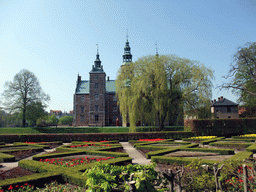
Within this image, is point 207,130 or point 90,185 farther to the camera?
point 207,130

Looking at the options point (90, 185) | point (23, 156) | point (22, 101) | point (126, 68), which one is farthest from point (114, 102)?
point (90, 185)

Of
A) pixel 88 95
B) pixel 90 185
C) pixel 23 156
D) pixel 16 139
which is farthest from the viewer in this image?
pixel 88 95

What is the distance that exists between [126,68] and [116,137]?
884 cm

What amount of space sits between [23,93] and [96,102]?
15.5 meters

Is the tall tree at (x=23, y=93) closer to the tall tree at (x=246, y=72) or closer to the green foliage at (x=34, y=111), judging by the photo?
the green foliage at (x=34, y=111)

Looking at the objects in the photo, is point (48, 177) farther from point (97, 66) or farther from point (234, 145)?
point (97, 66)

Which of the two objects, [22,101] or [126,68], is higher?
[126,68]

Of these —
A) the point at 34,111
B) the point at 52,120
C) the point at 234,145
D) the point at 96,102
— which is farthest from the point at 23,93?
the point at 52,120

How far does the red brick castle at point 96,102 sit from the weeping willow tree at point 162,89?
21115mm

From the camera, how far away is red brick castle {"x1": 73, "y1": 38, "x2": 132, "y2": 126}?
147ft

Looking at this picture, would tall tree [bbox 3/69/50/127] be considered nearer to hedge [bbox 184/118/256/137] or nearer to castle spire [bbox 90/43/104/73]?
castle spire [bbox 90/43/104/73]

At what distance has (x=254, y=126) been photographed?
26.2 m

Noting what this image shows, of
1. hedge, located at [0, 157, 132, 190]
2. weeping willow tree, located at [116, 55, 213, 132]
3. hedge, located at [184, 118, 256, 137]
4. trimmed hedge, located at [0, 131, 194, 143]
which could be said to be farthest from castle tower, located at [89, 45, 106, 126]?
hedge, located at [0, 157, 132, 190]

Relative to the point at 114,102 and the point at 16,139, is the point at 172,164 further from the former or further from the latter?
the point at 114,102
